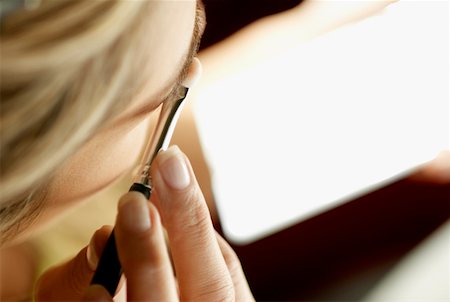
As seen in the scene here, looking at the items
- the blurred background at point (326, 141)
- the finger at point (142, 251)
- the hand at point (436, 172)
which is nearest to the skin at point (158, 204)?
the finger at point (142, 251)

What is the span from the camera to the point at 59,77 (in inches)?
13.3

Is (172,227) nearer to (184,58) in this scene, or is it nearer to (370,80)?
(184,58)

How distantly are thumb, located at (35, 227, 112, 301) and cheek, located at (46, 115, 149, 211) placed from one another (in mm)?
45

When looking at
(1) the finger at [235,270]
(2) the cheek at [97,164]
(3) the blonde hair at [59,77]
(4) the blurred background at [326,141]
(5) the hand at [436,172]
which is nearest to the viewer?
(3) the blonde hair at [59,77]

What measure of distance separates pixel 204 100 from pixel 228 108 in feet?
0.16

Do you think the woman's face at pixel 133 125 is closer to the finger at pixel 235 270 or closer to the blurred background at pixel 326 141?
the finger at pixel 235 270

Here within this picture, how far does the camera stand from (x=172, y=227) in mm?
471

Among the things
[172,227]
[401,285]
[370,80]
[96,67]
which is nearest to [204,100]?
[370,80]

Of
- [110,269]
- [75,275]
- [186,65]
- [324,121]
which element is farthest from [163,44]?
[324,121]

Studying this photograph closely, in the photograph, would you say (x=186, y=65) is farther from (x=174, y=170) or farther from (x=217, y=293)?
(x=217, y=293)

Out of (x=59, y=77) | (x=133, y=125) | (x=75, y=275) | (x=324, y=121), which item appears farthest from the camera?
(x=324, y=121)

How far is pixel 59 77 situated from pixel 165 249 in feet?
0.50

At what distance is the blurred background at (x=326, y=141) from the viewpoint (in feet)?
3.30

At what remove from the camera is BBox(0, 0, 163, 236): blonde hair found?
33 cm
